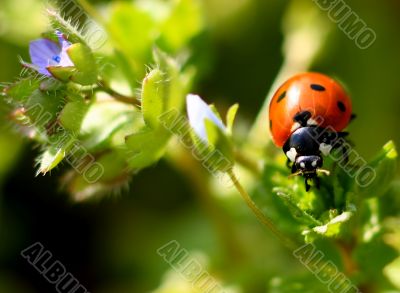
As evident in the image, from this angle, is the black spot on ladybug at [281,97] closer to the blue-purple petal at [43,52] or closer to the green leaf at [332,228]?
the green leaf at [332,228]

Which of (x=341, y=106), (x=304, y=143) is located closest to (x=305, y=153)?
(x=304, y=143)

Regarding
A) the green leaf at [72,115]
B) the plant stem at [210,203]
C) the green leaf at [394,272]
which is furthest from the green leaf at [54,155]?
the green leaf at [394,272]

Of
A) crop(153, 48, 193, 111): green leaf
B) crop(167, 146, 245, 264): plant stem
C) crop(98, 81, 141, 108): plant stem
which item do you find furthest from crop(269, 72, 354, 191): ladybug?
crop(167, 146, 245, 264): plant stem

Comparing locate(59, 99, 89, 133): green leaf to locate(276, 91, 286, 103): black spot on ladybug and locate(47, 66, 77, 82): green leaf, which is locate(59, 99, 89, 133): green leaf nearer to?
locate(47, 66, 77, 82): green leaf

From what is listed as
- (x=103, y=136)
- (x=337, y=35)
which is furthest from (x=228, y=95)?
(x=103, y=136)

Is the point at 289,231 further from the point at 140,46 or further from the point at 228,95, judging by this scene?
the point at 228,95
